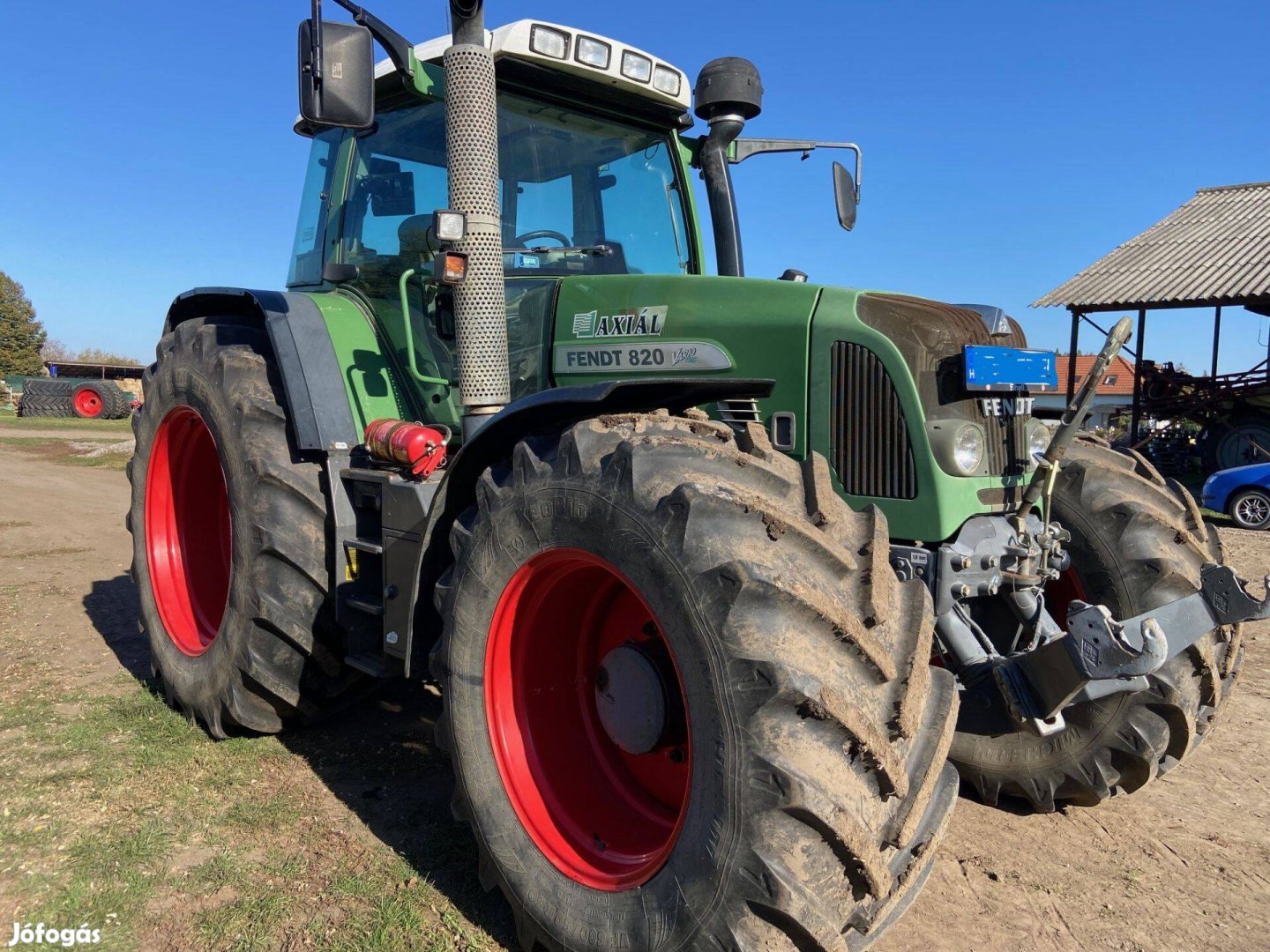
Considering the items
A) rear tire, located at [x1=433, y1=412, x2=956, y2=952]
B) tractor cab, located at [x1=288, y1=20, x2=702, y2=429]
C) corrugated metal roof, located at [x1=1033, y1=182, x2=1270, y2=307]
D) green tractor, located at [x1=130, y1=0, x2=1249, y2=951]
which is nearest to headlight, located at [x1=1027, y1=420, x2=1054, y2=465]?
green tractor, located at [x1=130, y1=0, x2=1249, y2=951]

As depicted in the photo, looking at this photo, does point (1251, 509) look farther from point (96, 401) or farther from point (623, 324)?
point (96, 401)

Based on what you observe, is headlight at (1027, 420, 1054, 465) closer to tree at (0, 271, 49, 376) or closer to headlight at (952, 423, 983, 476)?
headlight at (952, 423, 983, 476)

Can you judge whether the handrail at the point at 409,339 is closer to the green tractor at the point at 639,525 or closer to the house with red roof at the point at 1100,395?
the green tractor at the point at 639,525

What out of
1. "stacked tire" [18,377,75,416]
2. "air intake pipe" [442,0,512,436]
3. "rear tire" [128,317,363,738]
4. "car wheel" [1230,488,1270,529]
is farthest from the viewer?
"stacked tire" [18,377,75,416]

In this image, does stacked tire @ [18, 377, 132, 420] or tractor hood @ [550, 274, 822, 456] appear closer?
tractor hood @ [550, 274, 822, 456]

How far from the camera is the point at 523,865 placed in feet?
8.14

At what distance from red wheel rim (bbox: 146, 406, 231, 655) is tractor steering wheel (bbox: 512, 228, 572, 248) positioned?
1818mm

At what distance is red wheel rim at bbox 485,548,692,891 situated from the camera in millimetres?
2508

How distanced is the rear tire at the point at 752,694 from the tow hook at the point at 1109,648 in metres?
0.41

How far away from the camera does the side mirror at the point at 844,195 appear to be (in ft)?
13.2

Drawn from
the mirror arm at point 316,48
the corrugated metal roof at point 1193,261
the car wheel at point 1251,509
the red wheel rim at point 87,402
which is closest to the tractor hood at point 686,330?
the mirror arm at point 316,48

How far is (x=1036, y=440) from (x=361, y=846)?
2.60 metres

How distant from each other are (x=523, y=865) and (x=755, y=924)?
0.78 meters

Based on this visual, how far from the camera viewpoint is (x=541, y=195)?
146 inches
